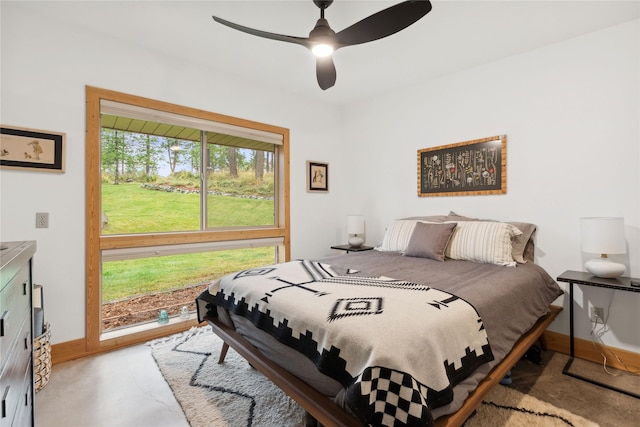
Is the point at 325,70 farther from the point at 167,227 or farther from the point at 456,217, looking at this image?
the point at 167,227

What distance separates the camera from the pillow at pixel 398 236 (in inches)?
115

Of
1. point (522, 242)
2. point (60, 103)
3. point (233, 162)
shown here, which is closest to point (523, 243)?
point (522, 242)

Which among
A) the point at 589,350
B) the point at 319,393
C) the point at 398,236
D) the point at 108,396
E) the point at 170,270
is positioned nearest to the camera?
the point at 319,393

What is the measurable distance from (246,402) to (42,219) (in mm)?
2003

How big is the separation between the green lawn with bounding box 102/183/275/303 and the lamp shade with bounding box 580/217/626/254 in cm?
303

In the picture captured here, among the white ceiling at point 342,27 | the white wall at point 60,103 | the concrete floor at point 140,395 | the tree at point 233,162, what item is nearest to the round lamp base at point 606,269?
the concrete floor at point 140,395

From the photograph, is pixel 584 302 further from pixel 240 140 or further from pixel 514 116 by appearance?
pixel 240 140

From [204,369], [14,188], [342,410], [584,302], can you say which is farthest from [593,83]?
[14,188]

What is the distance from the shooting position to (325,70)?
225 centimetres

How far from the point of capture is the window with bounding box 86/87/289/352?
253 cm

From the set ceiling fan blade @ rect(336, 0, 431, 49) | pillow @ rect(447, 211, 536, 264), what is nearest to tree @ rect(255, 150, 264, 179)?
ceiling fan blade @ rect(336, 0, 431, 49)

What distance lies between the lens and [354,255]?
2947 mm

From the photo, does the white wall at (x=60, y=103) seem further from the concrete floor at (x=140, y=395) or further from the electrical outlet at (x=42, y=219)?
the concrete floor at (x=140, y=395)

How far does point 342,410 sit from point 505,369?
0.97m
